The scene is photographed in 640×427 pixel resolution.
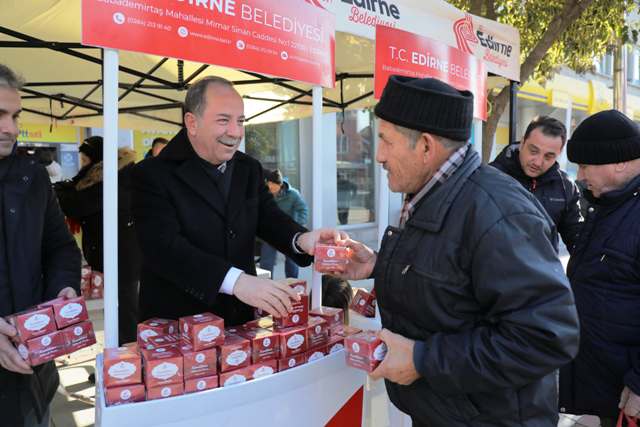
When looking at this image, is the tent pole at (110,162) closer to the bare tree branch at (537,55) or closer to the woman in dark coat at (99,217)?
the woman in dark coat at (99,217)

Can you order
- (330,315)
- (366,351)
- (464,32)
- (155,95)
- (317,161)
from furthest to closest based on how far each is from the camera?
(155,95) < (464,32) < (317,161) < (330,315) < (366,351)

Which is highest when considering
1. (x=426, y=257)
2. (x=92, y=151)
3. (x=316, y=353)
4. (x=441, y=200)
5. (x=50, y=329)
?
(x=92, y=151)

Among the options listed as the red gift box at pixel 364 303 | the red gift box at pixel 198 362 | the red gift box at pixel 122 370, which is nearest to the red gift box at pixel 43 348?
the red gift box at pixel 122 370

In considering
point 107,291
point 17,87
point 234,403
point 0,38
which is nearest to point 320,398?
point 234,403

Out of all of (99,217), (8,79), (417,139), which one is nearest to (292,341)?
(417,139)

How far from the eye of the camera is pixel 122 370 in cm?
155

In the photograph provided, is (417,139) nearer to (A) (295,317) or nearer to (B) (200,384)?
(A) (295,317)

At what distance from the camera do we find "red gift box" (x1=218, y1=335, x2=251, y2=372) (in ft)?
5.57

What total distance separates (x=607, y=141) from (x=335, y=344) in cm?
146

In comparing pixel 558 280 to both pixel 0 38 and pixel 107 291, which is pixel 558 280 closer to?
pixel 107 291

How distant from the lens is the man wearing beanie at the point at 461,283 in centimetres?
117

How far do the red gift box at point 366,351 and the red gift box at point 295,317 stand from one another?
0.42 m

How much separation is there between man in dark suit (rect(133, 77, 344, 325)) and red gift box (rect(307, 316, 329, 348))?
30 cm

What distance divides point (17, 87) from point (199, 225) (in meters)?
0.85
